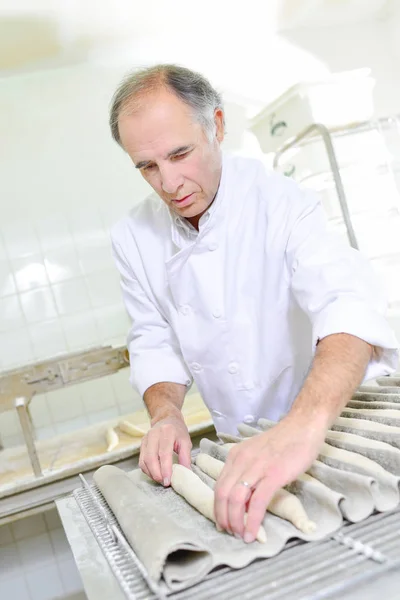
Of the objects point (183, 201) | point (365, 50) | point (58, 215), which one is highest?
point (365, 50)

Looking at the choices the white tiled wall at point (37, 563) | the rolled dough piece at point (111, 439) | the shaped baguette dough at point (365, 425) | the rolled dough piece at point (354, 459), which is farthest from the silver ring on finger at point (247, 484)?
the rolled dough piece at point (111, 439)

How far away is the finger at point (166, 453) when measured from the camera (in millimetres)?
1044

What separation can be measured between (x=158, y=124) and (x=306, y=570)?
0.84 m

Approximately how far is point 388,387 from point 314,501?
1.74ft

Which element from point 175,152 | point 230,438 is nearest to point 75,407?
point 230,438

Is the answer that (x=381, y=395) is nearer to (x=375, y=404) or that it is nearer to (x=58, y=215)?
(x=375, y=404)

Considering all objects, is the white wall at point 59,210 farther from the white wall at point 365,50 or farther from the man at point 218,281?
the man at point 218,281

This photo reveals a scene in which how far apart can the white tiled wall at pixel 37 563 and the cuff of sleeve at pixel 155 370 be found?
2.59 ft

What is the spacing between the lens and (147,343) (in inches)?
60.2

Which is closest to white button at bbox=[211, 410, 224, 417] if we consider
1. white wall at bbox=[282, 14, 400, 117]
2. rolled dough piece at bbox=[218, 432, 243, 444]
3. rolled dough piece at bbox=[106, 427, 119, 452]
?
rolled dough piece at bbox=[218, 432, 243, 444]

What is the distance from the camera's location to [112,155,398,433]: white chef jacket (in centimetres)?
132

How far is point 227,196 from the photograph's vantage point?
4.55 feet

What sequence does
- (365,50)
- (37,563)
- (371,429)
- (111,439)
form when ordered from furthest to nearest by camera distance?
(365,50) < (111,439) < (37,563) < (371,429)

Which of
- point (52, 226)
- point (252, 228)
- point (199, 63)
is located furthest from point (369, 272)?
point (199, 63)
